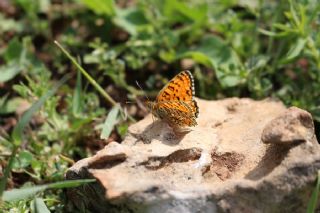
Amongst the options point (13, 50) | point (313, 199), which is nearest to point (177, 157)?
point (313, 199)

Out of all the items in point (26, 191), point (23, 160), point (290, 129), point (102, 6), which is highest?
point (102, 6)

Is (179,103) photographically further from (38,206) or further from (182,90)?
(38,206)

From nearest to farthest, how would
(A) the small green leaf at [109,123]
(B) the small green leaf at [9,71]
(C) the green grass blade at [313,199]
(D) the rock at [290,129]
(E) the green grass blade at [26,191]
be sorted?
(C) the green grass blade at [313,199], (D) the rock at [290,129], (E) the green grass blade at [26,191], (A) the small green leaf at [109,123], (B) the small green leaf at [9,71]

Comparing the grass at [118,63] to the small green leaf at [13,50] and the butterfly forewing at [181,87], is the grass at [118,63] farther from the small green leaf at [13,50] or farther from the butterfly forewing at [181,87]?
the butterfly forewing at [181,87]

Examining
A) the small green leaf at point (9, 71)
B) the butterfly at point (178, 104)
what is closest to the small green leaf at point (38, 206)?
the butterfly at point (178, 104)

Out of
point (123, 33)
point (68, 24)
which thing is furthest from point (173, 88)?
point (68, 24)

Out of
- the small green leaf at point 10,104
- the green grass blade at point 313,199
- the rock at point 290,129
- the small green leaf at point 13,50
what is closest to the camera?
the green grass blade at point 313,199

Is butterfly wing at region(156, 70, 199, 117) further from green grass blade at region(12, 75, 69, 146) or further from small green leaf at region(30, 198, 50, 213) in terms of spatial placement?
small green leaf at region(30, 198, 50, 213)
